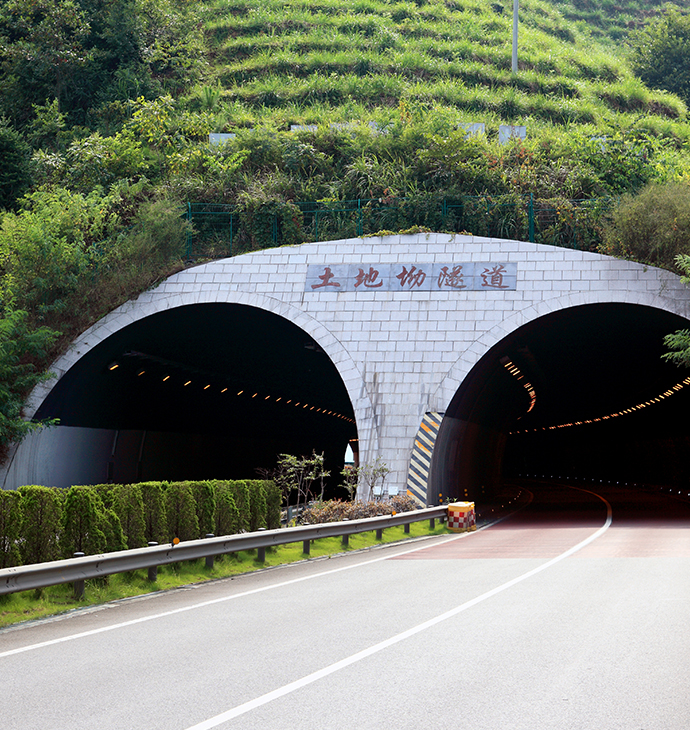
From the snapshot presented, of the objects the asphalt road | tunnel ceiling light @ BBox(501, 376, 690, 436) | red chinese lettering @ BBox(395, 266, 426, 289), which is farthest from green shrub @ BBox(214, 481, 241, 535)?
tunnel ceiling light @ BBox(501, 376, 690, 436)

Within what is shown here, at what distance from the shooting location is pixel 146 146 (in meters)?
39.3

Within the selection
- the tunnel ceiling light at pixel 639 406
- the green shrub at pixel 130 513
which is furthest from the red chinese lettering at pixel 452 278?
the green shrub at pixel 130 513

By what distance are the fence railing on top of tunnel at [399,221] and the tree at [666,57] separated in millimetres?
38417

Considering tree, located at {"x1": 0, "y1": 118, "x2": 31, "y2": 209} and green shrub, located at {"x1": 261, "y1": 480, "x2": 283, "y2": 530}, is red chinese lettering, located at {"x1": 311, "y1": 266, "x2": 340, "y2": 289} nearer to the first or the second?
green shrub, located at {"x1": 261, "y1": 480, "x2": 283, "y2": 530}

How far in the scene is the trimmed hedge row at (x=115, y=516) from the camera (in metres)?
11.7

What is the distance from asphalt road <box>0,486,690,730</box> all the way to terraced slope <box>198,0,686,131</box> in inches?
1178

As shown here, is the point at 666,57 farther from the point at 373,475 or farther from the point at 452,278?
the point at 373,475

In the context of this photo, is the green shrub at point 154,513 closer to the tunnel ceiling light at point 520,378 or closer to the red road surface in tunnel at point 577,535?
the red road surface in tunnel at point 577,535

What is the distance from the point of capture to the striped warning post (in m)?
26.9

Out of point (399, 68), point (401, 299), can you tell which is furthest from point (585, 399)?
point (401, 299)

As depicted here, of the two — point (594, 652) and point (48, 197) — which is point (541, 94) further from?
point (594, 652)

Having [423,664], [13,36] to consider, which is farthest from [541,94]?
[423,664]

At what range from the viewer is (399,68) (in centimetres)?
5403

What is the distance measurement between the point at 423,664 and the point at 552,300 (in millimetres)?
21380
